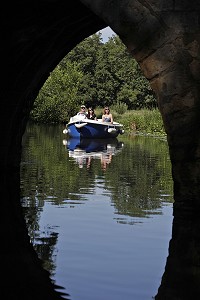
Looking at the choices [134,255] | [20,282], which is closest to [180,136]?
[134,255]

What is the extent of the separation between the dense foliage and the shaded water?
148ft

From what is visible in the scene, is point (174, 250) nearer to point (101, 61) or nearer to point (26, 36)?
point (26, 36)

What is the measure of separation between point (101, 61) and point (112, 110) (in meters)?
13.9

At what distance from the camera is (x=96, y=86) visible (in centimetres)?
7100

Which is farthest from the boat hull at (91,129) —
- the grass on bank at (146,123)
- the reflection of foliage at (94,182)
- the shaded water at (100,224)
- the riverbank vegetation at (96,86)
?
the riverbank vegetation at (96,86)

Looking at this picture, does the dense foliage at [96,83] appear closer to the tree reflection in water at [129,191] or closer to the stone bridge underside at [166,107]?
the tree reflection in water at [129,191]

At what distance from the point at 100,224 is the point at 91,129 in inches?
950

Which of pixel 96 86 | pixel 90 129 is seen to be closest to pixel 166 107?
pixel 90 129

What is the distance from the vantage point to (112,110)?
58906mm

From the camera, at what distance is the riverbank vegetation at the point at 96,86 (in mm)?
59531

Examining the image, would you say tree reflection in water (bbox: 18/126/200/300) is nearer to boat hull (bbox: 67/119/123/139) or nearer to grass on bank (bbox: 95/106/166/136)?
boat hull (bbox: 67/119/123/139)

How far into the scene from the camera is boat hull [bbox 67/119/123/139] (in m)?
31.7

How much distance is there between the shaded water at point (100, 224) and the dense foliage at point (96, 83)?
45.0m

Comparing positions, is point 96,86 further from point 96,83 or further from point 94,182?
point 94,182
